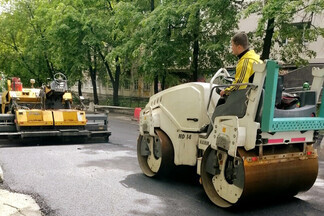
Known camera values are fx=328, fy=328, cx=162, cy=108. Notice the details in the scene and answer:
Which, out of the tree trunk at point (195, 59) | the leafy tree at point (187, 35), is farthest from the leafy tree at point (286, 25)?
the tree trunk at point (195, 59)

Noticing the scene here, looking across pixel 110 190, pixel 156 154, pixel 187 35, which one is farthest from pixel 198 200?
pixel 187 35

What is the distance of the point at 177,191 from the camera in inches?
212

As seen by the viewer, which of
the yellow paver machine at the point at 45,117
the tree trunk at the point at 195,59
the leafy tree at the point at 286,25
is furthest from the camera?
the tree trunk at the point at 195,59

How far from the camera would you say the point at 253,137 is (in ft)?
13.1

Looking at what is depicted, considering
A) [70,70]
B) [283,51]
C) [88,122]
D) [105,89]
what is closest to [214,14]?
[283,51]

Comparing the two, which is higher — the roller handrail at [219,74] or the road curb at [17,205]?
the roller handrail at [219,74]

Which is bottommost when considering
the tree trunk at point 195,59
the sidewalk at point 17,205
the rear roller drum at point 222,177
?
the sidewalk at point 17,205

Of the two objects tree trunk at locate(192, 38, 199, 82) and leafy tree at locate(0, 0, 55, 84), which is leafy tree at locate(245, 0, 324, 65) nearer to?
tree trunk at locate(192, 38, 199, 82)

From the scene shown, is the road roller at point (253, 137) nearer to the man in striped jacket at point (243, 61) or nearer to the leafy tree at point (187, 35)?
the man in striped jacket at point (243, 61)

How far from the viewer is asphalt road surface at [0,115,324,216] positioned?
178 inches

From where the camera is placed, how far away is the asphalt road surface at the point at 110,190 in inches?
178

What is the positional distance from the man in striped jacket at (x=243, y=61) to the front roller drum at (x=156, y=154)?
154cm

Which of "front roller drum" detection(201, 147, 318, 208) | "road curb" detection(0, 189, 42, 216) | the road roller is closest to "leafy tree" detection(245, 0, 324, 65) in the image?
the road roller

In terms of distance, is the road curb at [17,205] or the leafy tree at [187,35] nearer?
the road curb at [17,205]
